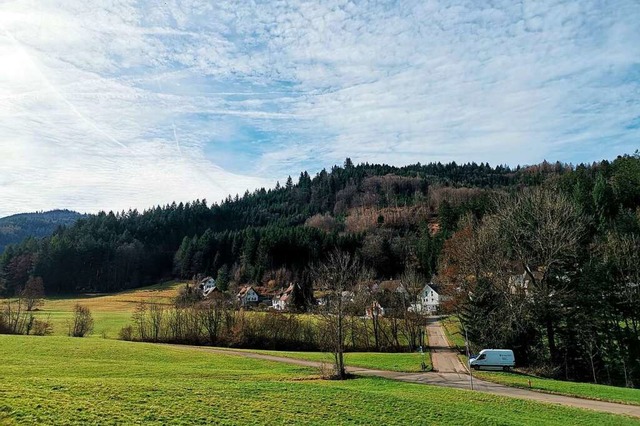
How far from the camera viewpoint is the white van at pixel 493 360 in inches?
1538

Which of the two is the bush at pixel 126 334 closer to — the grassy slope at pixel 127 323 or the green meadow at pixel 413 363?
the grassy slope at pixel 127 323

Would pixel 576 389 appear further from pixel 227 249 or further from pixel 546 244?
pixel 227 249

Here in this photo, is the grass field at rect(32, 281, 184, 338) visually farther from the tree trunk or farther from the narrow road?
the tree trunk

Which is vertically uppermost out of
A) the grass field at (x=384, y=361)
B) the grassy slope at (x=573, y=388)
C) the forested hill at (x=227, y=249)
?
the forested hill at (x=227, y=249)

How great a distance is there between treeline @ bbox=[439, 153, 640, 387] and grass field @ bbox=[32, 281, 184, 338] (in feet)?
169

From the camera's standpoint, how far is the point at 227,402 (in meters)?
17.0

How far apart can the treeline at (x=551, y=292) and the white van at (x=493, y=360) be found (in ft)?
9.08

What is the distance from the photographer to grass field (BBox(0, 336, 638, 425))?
13742mm

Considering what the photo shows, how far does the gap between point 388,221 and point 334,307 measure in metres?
147

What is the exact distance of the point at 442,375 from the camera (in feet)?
117

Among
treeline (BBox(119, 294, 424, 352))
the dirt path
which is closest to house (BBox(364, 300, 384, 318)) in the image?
treeline (BBox(119, 294, 424, 352))

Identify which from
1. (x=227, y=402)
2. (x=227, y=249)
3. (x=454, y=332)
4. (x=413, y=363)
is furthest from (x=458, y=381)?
(x=227, y=249)

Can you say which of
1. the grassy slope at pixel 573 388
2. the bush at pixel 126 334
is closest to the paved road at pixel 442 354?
the grassy slope at pixel 573 388

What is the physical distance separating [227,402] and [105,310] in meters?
87.0
